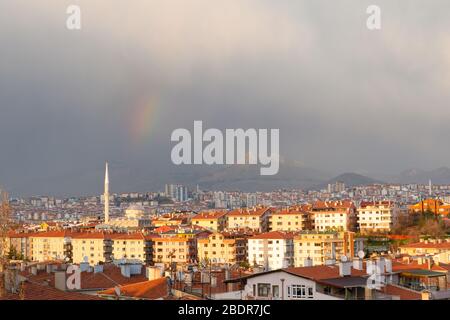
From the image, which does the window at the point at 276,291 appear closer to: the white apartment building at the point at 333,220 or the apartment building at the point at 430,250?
the apartment building at the point at 430,250

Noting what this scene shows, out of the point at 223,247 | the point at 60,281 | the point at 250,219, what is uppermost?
the point at 60,281

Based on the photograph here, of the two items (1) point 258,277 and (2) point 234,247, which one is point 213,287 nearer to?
(1) point 258,277

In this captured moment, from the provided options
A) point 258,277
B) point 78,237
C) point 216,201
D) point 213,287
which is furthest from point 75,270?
point 216,201

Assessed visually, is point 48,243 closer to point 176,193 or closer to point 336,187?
point 176,193

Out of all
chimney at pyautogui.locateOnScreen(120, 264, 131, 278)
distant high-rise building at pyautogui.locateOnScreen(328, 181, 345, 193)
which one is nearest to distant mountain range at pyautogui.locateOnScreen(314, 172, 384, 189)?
distant high-rise building at pyautogui.locateOnScreen(328, 181, 345, 193)

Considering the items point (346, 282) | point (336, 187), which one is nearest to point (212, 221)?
point (346, 282)

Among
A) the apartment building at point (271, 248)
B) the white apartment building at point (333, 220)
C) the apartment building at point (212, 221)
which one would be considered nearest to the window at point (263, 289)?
the apartment building at point (271, 248)

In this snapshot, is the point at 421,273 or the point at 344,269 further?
the point at 421,273
